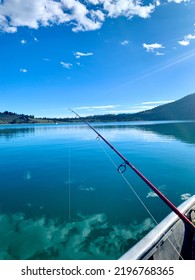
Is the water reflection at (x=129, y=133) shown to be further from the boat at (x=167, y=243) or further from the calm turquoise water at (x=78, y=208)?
the boat at (x=167, y=243)

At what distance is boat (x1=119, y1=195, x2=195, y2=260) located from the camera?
17.9 ft

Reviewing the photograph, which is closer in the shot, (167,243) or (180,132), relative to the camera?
(167,243)

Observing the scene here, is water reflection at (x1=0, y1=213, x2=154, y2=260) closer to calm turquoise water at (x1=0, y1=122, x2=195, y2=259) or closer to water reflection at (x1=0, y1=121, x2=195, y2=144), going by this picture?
calm turquoise water at (x1=0, y1=122, x2=195, y2=259)

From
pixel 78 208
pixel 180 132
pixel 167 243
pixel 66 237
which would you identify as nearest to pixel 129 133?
pixel 180 132

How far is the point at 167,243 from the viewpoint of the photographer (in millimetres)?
6375

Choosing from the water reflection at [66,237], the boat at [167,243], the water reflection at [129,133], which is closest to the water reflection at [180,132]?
the water reflection at [129,133]

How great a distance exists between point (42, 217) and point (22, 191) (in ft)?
15.8

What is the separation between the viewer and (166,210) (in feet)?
40.4

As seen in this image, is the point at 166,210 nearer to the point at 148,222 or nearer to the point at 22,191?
the point at 148,222

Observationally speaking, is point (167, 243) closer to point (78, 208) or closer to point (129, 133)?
point (78, 208)
